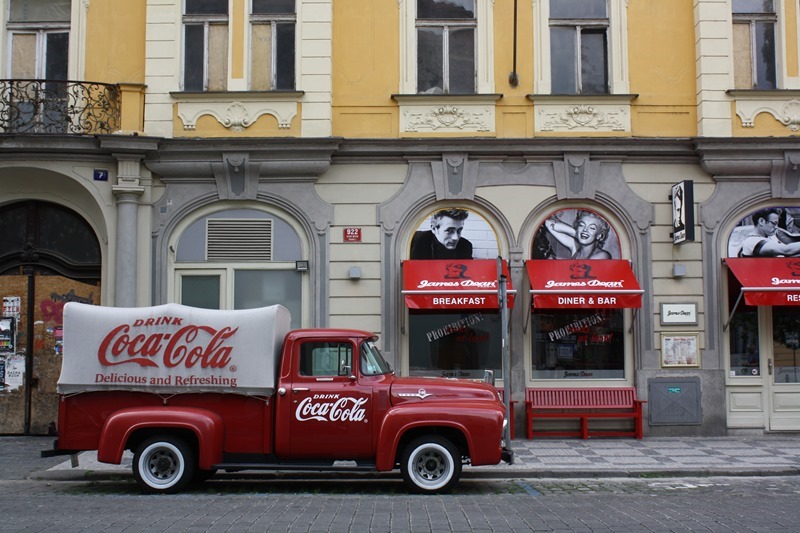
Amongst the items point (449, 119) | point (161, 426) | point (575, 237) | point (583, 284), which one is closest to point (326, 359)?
point (161, 426)

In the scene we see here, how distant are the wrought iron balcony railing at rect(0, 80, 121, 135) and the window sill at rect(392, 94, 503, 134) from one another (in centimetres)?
526

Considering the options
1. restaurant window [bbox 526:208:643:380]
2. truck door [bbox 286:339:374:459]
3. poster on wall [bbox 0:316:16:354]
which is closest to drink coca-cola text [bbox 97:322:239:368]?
truck door [bbox 286:339:374:459]

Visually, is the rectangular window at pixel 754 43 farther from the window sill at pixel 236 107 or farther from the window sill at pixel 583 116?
the window sill at pixel 236 107

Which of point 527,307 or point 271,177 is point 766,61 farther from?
point 271,177

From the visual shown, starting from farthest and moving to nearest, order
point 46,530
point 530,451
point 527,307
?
point 527,307 → point 530,451 → point 46,530

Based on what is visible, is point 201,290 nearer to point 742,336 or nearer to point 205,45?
point 205,45

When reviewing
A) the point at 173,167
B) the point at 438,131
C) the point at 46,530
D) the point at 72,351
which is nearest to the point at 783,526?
the point at 46,530

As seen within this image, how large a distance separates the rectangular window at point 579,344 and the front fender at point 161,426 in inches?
267

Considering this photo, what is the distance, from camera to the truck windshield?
10.5 m

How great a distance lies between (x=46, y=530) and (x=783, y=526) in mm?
6897

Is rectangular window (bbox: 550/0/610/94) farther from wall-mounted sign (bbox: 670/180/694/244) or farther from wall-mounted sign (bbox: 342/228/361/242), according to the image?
wall-mounted sign (bbox: 342/228/361/242)

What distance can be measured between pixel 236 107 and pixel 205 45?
4.58 feet

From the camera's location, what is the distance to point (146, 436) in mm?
10312

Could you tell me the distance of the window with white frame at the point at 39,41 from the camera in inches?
611
